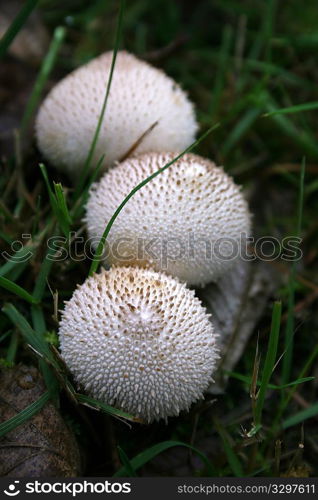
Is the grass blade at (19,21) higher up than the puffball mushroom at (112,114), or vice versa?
the grass blade at (19,21)

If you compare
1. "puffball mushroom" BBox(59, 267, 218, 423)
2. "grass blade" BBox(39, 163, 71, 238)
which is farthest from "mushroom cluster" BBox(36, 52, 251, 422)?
"grass blade" BBox(39, 163, 71, 238)

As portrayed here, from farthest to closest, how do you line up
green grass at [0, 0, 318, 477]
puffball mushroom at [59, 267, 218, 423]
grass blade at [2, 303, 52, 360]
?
green grass at [0, 0, 318, 477], grass blade at [2, 303, 52, 360], puffball mushroom at [59, 267, 218, 423]

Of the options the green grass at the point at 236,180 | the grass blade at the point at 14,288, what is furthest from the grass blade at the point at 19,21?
the grass blade at the point at 14,288

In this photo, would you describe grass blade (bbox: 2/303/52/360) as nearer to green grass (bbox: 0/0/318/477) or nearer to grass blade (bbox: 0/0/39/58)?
green grass (bbox: 0/0/318/477)

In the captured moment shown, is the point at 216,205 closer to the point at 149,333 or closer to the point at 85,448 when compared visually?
the point at 149,333

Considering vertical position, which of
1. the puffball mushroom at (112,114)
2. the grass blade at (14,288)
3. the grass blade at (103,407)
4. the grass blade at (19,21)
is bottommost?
the grass blade at (103,407)

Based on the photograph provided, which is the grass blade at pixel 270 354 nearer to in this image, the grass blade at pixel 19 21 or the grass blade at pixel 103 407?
the grass blade at pixel 103 407

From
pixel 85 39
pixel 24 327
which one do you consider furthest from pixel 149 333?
pixel 85 39
